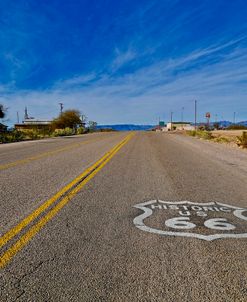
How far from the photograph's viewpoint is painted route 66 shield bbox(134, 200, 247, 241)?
363 centimetres

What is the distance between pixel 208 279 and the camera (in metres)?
2.50

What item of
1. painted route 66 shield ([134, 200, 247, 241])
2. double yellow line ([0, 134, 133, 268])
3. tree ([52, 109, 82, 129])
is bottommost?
painted route 66 shield ([134, 200, 247, 241])

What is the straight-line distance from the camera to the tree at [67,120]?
76.6m

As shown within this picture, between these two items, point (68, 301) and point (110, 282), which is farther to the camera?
point (110, 282)

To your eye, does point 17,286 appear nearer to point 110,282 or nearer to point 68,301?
point 68,301

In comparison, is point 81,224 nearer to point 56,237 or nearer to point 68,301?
point 56,237

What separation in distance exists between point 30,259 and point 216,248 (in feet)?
7.16

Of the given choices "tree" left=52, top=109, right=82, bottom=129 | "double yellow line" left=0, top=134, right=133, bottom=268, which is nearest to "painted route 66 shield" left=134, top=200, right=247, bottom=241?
"double yellow line" left=0, top=134, right=133, bottom=268

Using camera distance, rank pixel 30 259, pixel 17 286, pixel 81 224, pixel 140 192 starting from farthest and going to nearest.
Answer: pixel 140 192 → pixel 81 224 → pixel 30 259 → pixel 17 286

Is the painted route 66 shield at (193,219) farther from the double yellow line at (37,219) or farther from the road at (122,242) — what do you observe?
the double yellow line at (37,219)

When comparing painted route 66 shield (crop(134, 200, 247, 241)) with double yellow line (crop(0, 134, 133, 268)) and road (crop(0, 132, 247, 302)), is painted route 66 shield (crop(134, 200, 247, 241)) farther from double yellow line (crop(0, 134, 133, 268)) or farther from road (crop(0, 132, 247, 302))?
double yellow line (crop(0, 134, 133, 268))

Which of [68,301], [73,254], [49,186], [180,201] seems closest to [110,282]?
[68,301]

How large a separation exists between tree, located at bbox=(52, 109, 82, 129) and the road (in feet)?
235

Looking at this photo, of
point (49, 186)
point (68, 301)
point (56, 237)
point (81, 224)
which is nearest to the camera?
point (68, 301)
